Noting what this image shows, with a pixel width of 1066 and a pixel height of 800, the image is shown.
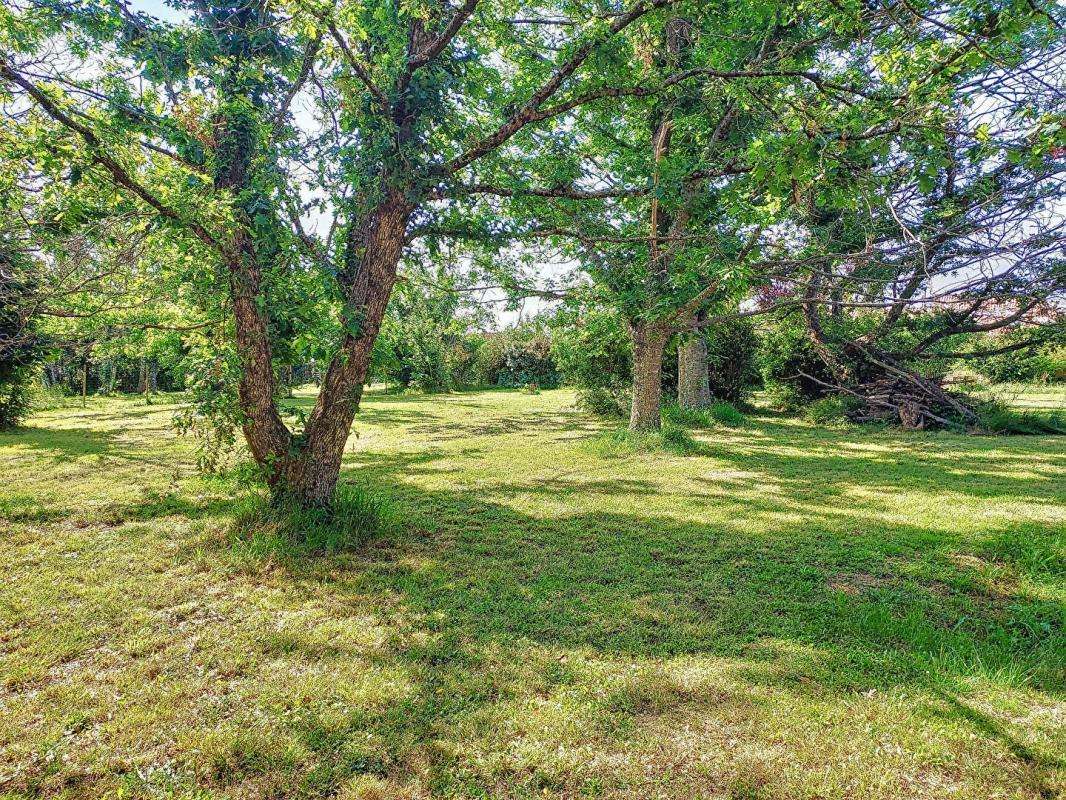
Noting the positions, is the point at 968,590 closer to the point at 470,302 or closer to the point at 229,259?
the point at 229,259

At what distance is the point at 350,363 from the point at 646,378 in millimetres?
6877

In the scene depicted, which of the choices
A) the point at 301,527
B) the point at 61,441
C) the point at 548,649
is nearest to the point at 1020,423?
the point at 548,649

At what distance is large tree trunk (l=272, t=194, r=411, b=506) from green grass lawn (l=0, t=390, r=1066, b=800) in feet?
2.69

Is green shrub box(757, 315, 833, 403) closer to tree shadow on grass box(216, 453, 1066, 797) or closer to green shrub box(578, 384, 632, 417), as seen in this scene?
green shrub box(578, 384, 632, 417)

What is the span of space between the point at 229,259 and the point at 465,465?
4.93 m

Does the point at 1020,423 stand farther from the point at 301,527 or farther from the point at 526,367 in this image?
the point at 526,367

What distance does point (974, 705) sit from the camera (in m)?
2.57

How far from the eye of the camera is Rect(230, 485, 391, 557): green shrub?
4.54 m

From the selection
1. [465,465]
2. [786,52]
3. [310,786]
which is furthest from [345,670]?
[786,52]

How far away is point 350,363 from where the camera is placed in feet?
15.9

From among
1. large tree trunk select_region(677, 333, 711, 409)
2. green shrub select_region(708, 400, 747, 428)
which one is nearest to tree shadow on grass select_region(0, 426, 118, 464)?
large tree trunk select_region(677, 333, 711, 409)

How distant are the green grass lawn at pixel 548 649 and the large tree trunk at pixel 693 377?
284 inches

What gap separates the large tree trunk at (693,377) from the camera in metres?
13.6

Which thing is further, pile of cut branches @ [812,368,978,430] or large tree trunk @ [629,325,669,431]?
pile of cut branches @ [812,368,978,430]
